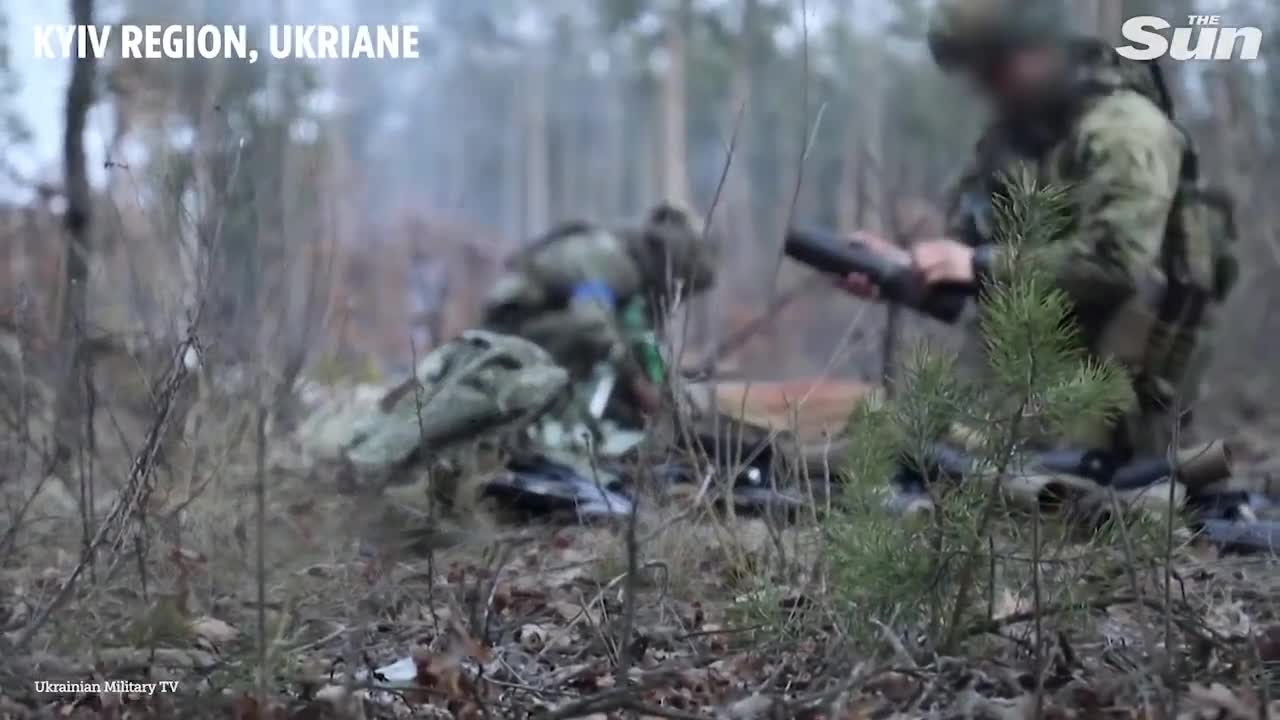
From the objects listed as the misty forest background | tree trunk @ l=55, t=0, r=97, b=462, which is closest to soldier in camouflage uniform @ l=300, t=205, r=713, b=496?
the misty forest background

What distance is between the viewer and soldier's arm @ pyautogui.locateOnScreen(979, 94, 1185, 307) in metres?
3.02

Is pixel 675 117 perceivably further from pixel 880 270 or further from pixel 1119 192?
pixel 1119 192

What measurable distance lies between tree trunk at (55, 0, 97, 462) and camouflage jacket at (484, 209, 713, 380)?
1.16 m

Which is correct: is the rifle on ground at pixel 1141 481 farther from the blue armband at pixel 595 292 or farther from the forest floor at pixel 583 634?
the blue armband at pixel 595 292

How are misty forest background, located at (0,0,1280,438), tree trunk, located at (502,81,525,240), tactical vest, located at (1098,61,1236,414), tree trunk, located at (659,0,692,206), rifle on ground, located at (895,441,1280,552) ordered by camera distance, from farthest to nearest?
tree trunk, located at (502,81,525,240), tree trunk, located at (659,0,692,206), tactical vest, located at (1098,61,1236,414), misty forest background, located at (0,0,1280,438), rifle on ground, located at (895,441,1280,552)

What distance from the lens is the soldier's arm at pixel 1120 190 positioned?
302 cm

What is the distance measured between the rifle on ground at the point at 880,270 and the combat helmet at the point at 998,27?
0.52 metres

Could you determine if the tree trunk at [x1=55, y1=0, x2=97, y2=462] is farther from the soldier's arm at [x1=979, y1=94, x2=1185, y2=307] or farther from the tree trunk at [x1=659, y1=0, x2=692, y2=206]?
the tree trunk at [x1=659, y1=0, x2=692, y2=206]

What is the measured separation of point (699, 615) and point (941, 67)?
192 cm

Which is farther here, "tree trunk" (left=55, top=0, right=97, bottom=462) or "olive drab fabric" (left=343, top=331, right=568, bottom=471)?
"olive drab fabric" (left=343, top=331, right=568, bottom=471)

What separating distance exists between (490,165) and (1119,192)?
65.4 feet

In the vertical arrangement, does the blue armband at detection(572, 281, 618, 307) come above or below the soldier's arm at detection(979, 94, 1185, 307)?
below

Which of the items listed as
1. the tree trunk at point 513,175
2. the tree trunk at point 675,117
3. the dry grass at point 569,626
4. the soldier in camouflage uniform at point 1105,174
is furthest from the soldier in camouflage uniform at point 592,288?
the tree trunk at point 513,175

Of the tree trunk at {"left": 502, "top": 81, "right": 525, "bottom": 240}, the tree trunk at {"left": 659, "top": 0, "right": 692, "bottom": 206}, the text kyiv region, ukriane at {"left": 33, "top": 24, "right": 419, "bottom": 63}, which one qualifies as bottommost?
the tree trunk at {"left": 502, "top": 81, "right": 525, "bottom": 240}
